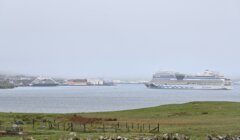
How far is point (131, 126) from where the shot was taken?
151ft

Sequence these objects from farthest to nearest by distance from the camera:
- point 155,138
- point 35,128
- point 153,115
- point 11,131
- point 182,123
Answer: point 153,115 < point 182,123 < point 35,128 < point 11,131 < point 155,138

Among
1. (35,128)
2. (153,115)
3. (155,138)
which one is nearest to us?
(155,138)

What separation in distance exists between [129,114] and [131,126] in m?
16.8

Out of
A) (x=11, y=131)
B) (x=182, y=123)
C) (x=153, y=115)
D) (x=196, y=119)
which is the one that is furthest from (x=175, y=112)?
(x=11, y=131)

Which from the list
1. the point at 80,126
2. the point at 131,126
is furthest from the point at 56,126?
the point at 131,126

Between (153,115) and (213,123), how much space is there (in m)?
13.0

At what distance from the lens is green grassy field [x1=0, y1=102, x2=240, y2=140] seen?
127 ft

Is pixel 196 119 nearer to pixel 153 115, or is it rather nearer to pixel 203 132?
pixel 153 115

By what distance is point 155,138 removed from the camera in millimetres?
32781

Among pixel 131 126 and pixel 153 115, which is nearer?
pixel 131 126

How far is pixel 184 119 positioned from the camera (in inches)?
2103

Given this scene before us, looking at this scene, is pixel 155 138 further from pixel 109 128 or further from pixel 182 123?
pixel 182 123

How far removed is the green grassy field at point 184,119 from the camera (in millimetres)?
38844

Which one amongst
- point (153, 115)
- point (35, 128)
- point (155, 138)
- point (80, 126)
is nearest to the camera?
point (155, 138)
